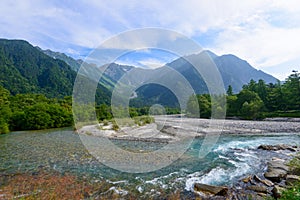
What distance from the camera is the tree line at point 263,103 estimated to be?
50.7 meters

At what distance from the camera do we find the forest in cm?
3312

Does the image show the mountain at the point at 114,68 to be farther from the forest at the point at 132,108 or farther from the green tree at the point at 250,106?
the green tree at the point at 250,106

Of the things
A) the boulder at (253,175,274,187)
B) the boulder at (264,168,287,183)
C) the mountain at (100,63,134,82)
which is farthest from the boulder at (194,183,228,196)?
the mountain at (100,63,134,82)

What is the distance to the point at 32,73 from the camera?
128500mm

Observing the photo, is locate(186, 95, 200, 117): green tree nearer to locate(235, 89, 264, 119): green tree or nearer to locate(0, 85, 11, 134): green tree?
locate(235, 89, 264, 119): green tree

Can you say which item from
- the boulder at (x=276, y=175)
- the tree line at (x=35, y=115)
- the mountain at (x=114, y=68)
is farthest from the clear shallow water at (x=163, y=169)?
the tree line at (x=35, y=115)

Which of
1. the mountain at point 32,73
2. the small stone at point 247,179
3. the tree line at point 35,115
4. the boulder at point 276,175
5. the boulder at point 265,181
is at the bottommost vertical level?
the small stone at point 247,179

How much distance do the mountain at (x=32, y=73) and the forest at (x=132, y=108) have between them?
151ft

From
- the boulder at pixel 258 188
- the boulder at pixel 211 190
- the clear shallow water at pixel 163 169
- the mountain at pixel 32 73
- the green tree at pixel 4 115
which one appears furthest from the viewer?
the mountain at pixel 32 73

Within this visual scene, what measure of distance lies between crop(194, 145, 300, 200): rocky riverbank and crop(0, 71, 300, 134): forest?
29.5 metres

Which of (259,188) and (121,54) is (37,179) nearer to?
(121,54)

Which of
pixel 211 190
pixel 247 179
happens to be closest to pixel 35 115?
pixel 211 190

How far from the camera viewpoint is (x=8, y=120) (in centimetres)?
3192

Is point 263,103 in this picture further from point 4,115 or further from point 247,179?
point 4,115
